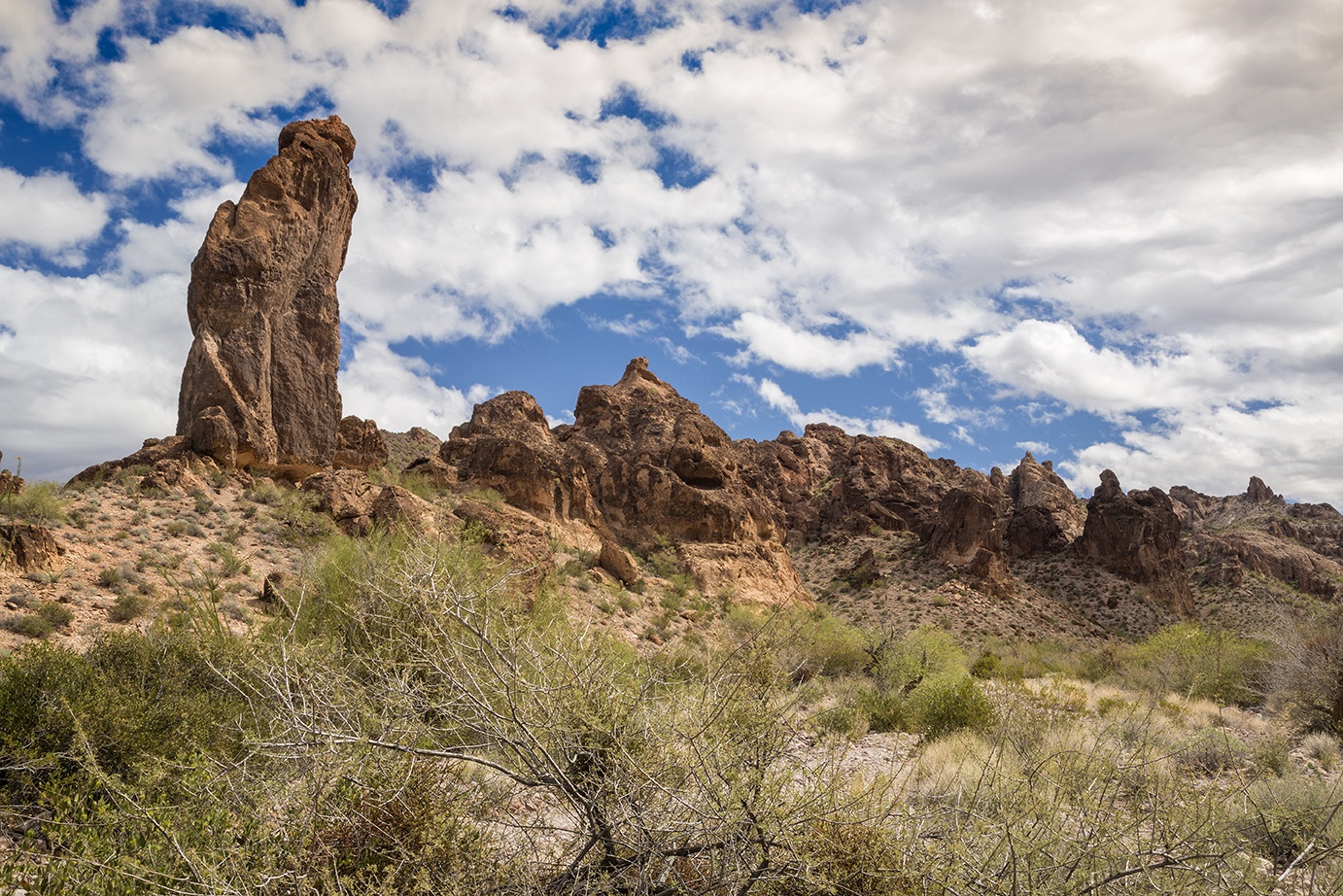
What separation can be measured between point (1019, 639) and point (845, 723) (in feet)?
97.2

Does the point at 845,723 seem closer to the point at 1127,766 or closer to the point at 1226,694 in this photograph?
the point at 1127,766

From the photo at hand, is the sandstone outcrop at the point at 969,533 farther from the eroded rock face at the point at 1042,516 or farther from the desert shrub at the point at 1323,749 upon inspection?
the desert shrub at the point at 1323,749

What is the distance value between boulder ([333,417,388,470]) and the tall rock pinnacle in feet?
5.45

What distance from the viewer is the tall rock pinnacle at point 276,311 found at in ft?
79.0

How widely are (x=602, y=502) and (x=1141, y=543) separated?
37284 millimetres

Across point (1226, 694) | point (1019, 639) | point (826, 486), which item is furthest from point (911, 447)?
point (1226, 694)

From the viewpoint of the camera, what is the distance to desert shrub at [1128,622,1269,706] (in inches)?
697

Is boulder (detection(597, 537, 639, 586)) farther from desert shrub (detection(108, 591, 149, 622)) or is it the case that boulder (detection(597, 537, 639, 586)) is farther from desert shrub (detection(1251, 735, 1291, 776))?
desert shrub (detection(1251, 735, 1291, 776))

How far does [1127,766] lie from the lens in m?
4.18

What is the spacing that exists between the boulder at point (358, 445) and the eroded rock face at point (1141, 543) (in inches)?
1835

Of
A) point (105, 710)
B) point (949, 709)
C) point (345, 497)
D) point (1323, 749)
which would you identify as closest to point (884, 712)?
point (949, 709)

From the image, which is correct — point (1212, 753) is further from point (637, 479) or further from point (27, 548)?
point (637, 479)

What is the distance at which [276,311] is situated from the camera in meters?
26.0

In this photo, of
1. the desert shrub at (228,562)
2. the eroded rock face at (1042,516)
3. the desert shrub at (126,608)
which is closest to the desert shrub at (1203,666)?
the desert shrub at (126,608)
